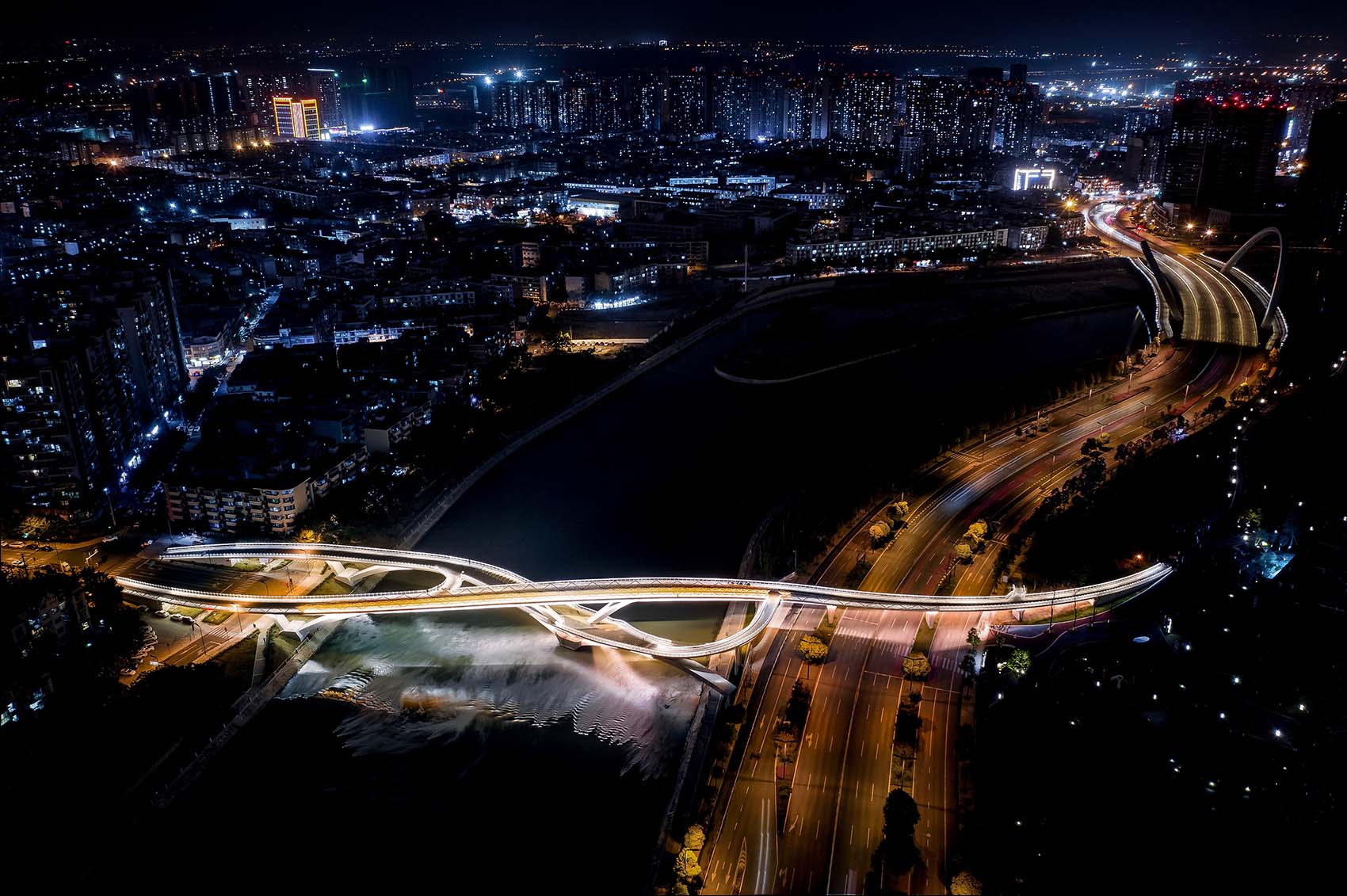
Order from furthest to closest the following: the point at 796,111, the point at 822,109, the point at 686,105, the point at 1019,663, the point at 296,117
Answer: the point at 686,105, the point at 796,111, the point at 822,109, the point at 296,117, the point at 1019,663

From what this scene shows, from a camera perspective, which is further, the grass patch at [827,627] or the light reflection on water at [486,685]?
the grass patch at [827,627]

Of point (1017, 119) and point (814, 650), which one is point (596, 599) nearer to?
point (814, 650)

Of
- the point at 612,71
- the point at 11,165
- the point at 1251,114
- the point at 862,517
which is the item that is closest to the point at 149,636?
the point at 862,517

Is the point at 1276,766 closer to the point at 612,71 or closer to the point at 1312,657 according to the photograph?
the point at 1312,657

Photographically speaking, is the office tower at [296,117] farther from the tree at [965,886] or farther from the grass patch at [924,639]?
the tree at [965,886]

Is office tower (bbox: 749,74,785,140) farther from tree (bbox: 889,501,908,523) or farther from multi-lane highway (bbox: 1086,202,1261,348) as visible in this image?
tree (bbox: 889,501,908,523)

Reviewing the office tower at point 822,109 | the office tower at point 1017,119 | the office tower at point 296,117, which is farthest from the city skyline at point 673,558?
the office tower at point 822,109

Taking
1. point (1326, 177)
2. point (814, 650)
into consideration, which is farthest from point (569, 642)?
point (1326, 177)
